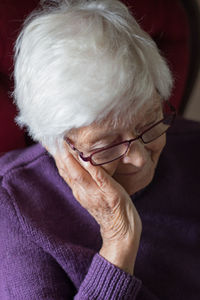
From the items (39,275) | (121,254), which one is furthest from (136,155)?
(39,275)

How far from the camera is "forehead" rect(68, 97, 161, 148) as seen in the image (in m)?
0.90

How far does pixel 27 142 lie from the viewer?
1351 millimetres

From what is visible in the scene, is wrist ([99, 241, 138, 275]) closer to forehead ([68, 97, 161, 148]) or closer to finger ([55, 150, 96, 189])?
finger ([55, 150, 96, 189])

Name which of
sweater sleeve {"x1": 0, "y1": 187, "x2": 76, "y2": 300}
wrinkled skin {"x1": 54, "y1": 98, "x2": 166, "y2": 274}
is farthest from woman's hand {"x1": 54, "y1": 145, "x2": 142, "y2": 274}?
sweater sleeve {"x1": 0, "y1": 187, "x2": 76, "y2": 300}

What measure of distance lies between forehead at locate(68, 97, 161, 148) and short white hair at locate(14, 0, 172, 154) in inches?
0.9

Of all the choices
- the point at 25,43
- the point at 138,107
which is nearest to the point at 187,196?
the point at 138,107

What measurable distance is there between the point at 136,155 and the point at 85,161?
6.0 inches

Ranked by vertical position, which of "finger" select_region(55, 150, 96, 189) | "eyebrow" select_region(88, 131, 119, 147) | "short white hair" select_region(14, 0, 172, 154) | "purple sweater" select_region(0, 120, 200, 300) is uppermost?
"short white hair" select_region(14, 0, 172, 154)

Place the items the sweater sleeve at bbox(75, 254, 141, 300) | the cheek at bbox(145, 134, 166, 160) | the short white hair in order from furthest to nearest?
the cheek at bbox(145, 134, 166, 160), the sweater sleeve at bbox(75, 254, 141, 300), the short white hair

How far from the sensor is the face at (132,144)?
2.99 feet

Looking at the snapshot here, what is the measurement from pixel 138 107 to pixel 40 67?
26 centimetres

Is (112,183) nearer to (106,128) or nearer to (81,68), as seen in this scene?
(106,128)

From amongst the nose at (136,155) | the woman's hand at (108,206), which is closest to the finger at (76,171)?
the woman's hand at (108,206)

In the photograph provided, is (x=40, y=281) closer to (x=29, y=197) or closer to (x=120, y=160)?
(x=29, y=197)
